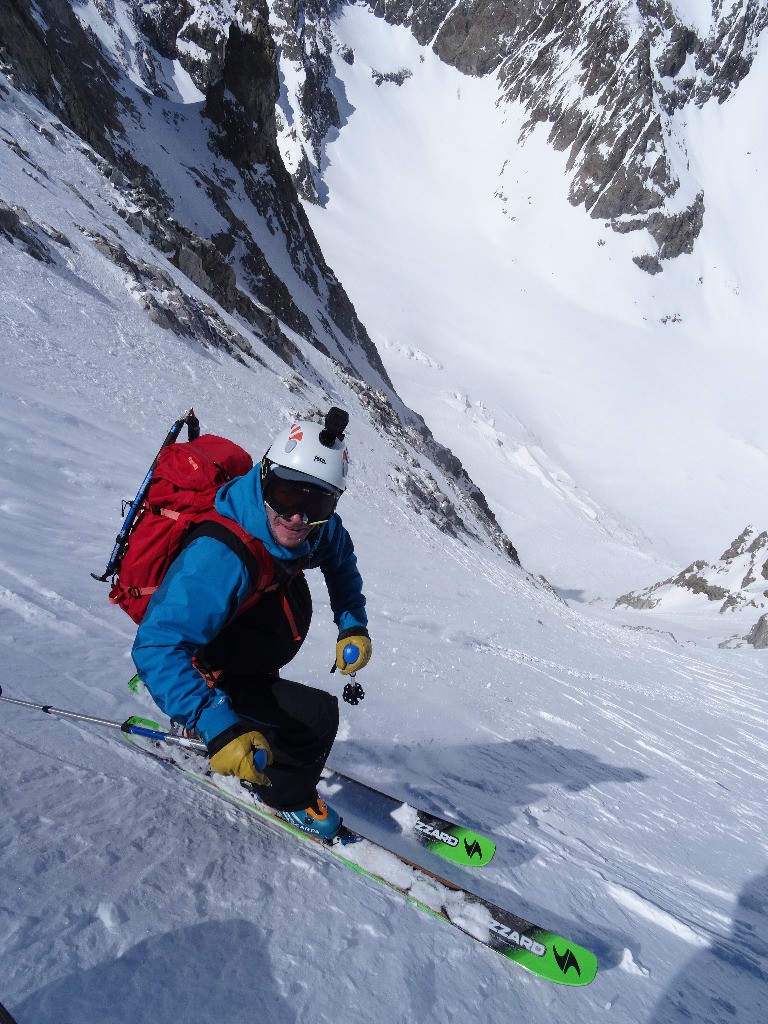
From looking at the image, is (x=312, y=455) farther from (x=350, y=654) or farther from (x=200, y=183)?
(x=200, y=183)

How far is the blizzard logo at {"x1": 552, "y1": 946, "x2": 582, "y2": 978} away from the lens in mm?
2701

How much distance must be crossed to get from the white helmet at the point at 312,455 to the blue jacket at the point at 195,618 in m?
0.15

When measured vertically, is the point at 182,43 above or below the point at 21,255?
above

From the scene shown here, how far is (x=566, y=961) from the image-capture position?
8.91 feet

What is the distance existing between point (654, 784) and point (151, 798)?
469 cm

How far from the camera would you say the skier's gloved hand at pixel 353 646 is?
11.3ft

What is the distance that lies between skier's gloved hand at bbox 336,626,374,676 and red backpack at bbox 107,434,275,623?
848mm

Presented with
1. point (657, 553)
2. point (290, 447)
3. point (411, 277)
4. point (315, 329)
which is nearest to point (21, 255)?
point (290, 447)

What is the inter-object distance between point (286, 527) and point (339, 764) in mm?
2101

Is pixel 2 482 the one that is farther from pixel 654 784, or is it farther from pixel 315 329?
pixel 315 329

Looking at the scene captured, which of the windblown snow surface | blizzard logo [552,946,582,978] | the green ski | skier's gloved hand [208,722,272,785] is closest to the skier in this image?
skier's gloved hand [208,722,272,785]

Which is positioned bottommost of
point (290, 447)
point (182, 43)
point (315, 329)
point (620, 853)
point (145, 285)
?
point (620, 853)

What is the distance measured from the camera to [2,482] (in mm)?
5988

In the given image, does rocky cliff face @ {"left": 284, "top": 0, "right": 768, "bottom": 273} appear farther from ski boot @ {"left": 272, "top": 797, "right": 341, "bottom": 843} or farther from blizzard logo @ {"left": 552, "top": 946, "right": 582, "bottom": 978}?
blizzard logo @ {"left": 552, "top": 946, "right": 582, "bottom": 978}
